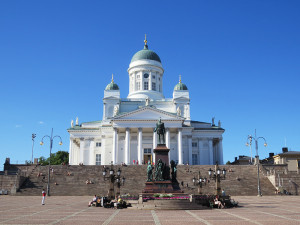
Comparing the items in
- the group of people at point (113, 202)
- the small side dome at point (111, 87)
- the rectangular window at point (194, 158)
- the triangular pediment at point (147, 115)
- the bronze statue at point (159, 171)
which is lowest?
the group of people at point (113, 202)

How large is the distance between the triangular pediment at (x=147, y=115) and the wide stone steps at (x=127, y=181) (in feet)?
39.6

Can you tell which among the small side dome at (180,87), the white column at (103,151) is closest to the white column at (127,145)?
the white column at (103,151)

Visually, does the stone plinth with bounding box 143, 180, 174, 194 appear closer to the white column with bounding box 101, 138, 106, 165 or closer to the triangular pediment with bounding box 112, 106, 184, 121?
the triangular pediment with bounding box 112, 106, 184, 121

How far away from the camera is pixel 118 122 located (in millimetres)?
63000

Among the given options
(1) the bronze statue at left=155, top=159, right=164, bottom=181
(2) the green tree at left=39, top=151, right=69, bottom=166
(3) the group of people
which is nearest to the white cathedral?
(2) the green tree at left=39, top=151, right=69, bottom=166

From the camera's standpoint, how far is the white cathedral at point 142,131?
6303 cm

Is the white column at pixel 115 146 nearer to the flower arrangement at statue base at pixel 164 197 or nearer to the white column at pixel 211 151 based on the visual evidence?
the white column at pixel 211 151

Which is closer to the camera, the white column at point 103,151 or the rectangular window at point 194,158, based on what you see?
the white column at point 103,151

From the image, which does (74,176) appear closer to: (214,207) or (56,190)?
(56,190)

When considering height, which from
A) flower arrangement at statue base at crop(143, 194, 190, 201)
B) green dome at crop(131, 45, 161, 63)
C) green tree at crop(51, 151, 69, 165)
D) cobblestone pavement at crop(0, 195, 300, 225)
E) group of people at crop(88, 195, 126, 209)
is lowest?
cobblestone pavement at crop(0, 195, 300, 225)

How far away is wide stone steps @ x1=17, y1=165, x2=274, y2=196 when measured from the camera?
43844 mm

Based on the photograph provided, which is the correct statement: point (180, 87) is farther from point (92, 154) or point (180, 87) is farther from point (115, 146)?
point (92, 154)

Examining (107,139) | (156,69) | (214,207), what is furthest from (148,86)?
(214,207)

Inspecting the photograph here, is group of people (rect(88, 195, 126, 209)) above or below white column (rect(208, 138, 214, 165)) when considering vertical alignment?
below
